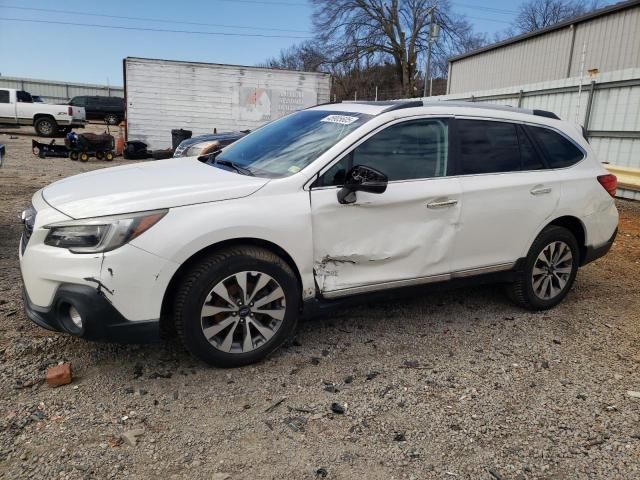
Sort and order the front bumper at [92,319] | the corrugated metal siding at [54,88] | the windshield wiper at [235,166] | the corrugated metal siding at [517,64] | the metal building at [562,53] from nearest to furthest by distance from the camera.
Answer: the front bumper at [92,319]
the windshield wiper at [235,166]
the metal building at [562,53]
the corrugated metal siding at [517,64]
the corrugated metal siding at [54,88]

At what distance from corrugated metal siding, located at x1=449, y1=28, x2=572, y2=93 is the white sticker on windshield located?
612 inches

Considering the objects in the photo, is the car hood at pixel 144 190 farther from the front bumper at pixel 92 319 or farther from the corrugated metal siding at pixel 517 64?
the corrugated metal siding at pixel 517 64

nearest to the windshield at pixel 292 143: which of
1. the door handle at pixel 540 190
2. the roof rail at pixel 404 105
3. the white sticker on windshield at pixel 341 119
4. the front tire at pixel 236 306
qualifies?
the white sticker on windshield at pixel 341 119

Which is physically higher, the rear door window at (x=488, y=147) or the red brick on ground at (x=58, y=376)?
the rear door window at (x=488, y=147)

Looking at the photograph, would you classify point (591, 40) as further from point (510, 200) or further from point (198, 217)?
point (198, 217)

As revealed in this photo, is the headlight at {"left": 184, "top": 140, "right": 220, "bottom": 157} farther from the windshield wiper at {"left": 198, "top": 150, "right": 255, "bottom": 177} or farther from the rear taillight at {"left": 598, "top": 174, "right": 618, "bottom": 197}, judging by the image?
the rear taillight at {"left": 598, "top": 174, "right": 618, "bottom": 197}

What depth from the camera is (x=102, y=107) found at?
31.3 metres

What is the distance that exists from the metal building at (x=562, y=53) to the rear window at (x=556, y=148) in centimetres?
730

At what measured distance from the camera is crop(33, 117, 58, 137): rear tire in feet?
71.6


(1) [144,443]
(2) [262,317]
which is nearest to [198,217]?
(2) [262,317]

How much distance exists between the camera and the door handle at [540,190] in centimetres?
410

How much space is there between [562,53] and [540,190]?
15040mm

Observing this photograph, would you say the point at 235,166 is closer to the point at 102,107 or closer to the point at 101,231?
the point at 101,231

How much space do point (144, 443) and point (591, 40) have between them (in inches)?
671
